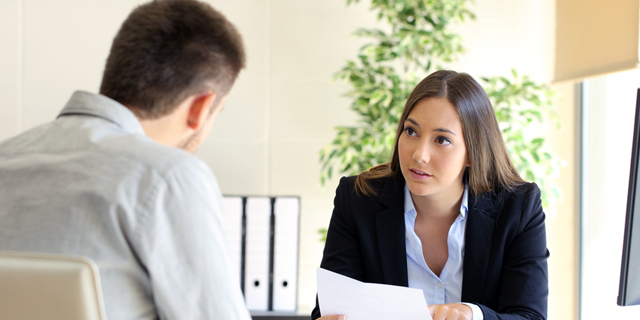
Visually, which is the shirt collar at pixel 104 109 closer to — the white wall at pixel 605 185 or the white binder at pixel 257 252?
the white binder at pixel 257 252

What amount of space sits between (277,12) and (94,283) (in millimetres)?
2279

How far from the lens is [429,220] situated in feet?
5.16

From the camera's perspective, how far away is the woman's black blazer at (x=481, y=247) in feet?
4.62

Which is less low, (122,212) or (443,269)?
(122,212)

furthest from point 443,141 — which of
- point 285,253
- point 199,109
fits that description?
point 285,253

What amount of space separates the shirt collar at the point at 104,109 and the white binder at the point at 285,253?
1405mm

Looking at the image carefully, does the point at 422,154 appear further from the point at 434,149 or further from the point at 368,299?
the point at 368,299

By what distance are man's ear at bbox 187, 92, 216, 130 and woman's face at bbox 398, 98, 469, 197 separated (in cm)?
69

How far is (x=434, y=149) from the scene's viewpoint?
1.44m

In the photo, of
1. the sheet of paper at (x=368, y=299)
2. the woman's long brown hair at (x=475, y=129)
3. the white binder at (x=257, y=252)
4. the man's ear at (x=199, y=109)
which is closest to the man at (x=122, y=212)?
the man's ear at (x=199, y=109)

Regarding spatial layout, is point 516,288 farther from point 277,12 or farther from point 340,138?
point 277,12

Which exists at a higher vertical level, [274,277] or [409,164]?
[409,164]

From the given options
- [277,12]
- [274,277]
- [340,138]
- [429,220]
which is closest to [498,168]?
[429,220]

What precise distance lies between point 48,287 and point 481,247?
3.75ft
